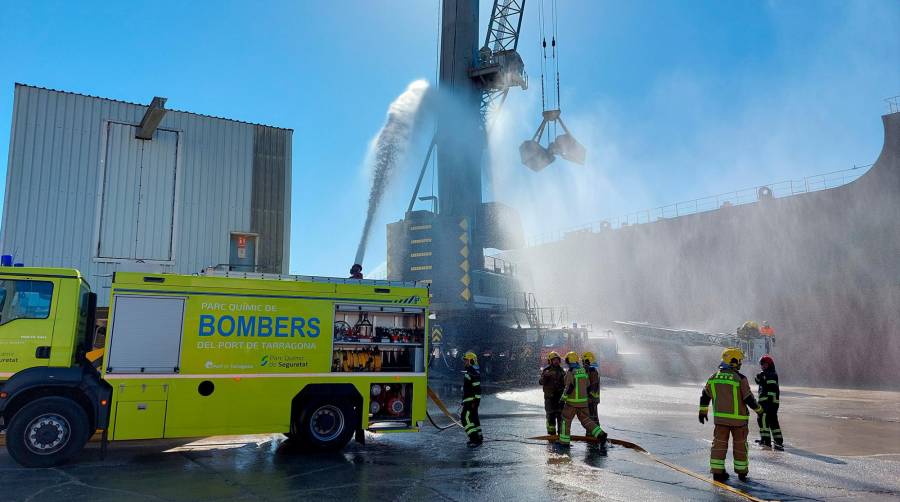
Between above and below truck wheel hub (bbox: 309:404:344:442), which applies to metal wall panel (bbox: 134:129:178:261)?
above

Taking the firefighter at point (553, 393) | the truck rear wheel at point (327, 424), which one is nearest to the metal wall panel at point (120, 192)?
the truck rear wheel at point (327, 424)

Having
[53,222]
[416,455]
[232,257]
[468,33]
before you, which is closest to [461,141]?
[468,33]

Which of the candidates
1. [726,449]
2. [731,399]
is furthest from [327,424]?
[731,399]

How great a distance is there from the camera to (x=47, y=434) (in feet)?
24.5

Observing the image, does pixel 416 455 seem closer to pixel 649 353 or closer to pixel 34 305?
pixel 34 305

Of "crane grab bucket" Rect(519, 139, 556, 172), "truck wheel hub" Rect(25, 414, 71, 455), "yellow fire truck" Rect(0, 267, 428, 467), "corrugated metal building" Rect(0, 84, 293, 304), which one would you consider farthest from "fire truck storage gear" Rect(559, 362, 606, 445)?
"crane grab bucket" Rect(519, 139, 556, 172)

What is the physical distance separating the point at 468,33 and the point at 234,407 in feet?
96.1

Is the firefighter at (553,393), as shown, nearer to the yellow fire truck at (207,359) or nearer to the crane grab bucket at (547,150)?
the yellow fire truck at (207,359)

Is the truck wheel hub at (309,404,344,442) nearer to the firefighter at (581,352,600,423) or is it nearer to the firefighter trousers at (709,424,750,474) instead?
the firefighter at (581,352,600,423)

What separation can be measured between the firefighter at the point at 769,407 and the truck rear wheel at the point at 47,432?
10.4 metres

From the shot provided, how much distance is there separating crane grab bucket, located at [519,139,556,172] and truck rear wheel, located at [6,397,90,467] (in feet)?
104

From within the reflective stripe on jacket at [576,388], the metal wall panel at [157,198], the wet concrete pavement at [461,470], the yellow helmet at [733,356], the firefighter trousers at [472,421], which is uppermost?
the metal wall panel at [157,198]

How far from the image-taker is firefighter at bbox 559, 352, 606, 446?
964 cm

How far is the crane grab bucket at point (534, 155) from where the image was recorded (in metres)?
36.7
